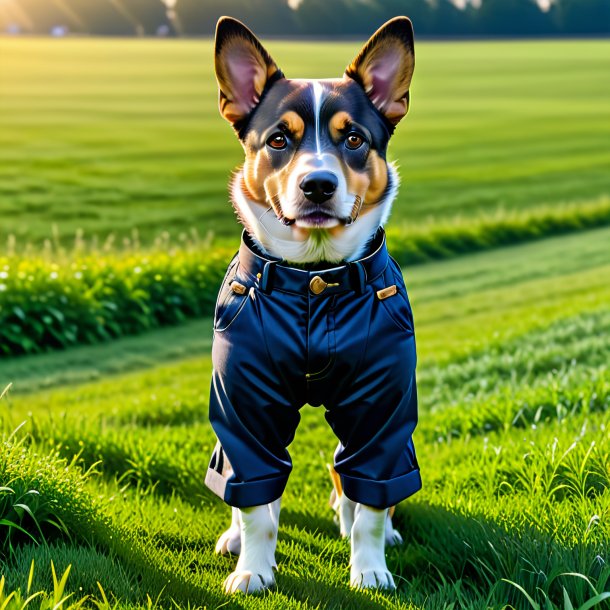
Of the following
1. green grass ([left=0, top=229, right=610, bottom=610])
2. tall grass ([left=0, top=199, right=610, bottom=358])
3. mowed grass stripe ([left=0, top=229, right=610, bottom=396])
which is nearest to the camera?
green grass ([left=0, top=229, right=610, bottom=610])

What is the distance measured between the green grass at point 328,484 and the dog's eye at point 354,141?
5.65 feet

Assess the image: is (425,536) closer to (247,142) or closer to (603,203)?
(247,142)

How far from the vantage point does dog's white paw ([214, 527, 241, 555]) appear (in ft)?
13.7

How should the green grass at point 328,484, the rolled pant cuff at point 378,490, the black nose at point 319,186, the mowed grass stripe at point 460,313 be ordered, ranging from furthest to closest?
the mowed grass stripe at point 460,313
the rolled pant cuff at point 378,490
the green grass at point 328,484
the black nose at point 319,186

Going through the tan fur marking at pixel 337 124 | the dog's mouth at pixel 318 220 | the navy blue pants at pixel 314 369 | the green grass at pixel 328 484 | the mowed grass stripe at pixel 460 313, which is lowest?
the mowed grass stripe at pixel 460 313

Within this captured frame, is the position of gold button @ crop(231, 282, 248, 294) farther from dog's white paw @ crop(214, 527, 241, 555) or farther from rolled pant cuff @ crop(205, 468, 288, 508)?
dog's white paw @ crop(214, 527, 241, 555)

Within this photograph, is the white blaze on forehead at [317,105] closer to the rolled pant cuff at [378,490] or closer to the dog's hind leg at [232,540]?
the rolled pant cuff at [378,490]

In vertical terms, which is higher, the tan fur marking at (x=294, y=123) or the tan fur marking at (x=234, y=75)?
the tan fur marking at (x=234, y=75)

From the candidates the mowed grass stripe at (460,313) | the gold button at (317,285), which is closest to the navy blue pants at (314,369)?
the gold button at (317,285)

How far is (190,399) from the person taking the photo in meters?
6.82

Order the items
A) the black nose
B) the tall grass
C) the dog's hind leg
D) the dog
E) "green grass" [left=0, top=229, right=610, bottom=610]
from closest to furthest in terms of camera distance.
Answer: the black nose < the dog < "green grass" [left=0, top=229, right=610, bottom=610] < the dog's hind leg < the tall grass

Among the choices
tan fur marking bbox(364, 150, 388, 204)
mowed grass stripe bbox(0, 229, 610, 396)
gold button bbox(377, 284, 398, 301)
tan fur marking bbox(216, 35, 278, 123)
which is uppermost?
tan fur marking bbox(216, 35, 278, 123)

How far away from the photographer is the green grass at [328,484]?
3.67 m

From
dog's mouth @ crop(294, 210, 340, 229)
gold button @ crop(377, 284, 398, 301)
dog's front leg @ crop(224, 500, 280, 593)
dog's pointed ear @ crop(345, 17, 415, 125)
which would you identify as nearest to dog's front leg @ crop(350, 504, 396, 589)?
dog's front leg @ crop(224, 500, 280, 593)
